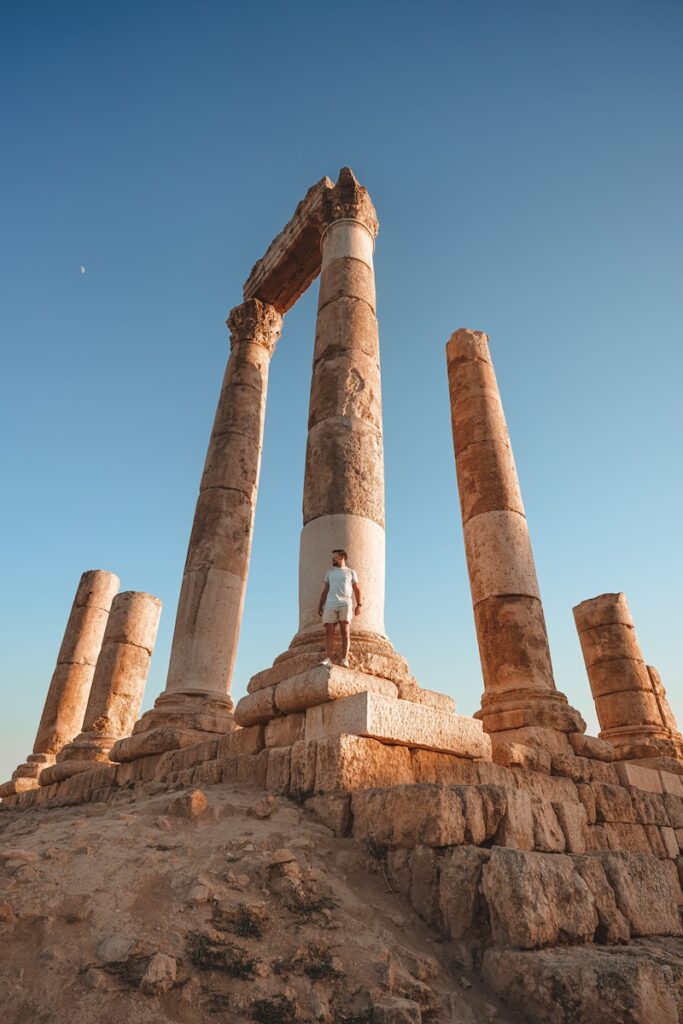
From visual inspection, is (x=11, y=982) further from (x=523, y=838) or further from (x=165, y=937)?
(x=523, y=838)

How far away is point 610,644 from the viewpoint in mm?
13867

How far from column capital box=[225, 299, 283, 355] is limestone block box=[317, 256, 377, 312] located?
3648mm

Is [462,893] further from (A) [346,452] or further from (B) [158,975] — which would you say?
(A) [346,452]

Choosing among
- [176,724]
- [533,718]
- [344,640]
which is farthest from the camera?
[176,724]

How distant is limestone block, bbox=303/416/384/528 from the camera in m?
8.28

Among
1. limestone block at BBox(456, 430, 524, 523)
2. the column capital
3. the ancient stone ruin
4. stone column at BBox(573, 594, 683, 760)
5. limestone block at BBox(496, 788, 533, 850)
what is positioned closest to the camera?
the ancient stone ruin

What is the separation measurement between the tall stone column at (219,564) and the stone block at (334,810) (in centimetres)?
431

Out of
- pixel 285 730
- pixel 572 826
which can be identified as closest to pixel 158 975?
pixel 285 730

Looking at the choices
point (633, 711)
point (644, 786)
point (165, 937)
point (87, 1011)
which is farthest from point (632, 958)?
point (633, 711)

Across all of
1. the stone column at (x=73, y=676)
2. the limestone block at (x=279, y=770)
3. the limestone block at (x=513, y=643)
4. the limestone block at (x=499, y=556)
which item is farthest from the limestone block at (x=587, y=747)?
the stone column at (x=73, y=676)

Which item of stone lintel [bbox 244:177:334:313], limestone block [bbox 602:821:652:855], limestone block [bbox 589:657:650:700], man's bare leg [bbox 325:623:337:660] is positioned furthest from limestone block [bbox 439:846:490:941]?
stone lintel [bbox 244:177:334:313]

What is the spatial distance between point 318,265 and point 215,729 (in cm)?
1081

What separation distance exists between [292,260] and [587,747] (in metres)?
12.0

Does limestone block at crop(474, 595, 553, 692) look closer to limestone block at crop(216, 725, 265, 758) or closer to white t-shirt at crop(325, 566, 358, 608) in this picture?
white t-shirt at crop(325, 566, 358, 608)
